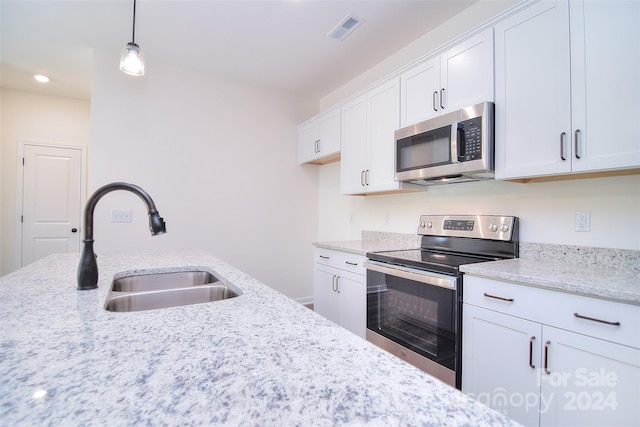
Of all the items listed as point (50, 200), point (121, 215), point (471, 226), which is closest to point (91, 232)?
point (471, 226)

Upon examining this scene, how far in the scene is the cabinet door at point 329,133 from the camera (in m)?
3.08

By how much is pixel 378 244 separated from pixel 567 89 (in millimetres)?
1720

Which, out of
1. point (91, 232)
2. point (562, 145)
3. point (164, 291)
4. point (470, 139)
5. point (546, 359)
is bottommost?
point (546, 359)

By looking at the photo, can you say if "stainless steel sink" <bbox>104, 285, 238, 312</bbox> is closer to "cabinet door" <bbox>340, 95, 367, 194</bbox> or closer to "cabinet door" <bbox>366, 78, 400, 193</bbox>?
"cabinet door" <bbox>366, 78, 400, 193</bbox>

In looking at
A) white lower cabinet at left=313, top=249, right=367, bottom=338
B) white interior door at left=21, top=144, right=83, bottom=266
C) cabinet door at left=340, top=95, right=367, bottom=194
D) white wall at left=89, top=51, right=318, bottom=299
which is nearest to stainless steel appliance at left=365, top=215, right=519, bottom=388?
white lower cabinet at left=313, top=249, right=367, bottom=338

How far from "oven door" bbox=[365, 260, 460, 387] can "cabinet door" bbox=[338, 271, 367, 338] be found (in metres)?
0.07

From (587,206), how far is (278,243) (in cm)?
292

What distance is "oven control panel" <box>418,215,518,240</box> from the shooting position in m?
1.88

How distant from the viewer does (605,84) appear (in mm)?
1335

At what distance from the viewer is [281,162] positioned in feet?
12.4

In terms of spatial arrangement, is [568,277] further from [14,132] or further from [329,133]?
[14,132]

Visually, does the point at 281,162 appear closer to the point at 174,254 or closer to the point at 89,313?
the point at 174,254

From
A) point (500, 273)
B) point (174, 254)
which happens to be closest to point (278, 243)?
point (174, 254)

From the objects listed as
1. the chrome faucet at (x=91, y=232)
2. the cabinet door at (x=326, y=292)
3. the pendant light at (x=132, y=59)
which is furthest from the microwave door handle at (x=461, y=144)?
the pendant light at (x=132, y=59)
